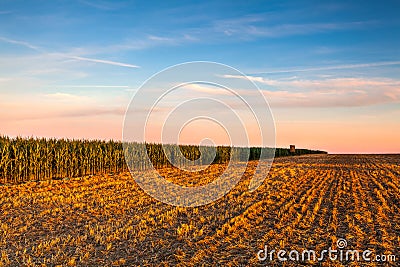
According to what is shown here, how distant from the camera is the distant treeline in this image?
2347 cm

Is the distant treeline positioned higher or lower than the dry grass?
higher

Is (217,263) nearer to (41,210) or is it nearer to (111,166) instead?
(41,210)

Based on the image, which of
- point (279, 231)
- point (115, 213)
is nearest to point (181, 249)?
point (279, 231)

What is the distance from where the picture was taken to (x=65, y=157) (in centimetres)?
2697
